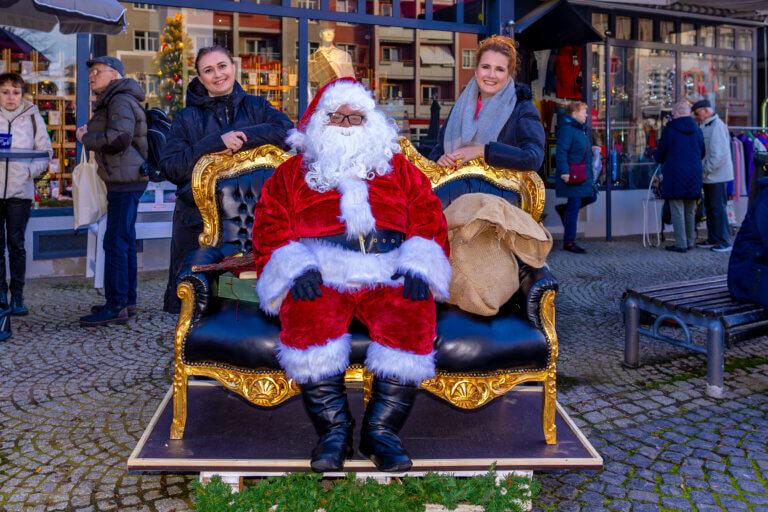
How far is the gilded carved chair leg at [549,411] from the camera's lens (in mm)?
3152

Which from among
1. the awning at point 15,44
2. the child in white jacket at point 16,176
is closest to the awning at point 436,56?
the awning at point 15,44

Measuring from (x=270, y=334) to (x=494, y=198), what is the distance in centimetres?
129

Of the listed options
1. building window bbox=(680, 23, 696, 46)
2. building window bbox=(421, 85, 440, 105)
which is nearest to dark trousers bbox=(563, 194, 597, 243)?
building window bbox=(421, 85, 440, 105)

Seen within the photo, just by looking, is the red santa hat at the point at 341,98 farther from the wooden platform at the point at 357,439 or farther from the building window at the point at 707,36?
the building window at the point at 707,36

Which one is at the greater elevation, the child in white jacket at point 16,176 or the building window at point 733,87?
the building window at point 733,87

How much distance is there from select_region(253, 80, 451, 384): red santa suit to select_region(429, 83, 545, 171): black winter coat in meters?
0.75

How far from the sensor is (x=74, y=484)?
317cm

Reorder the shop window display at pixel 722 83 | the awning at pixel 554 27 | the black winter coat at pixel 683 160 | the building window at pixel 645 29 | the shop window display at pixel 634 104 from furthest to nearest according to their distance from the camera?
the shop window display at pixel 722 83 → the building window at pixel 645 29 → the shop window display at pixel 634 104 → the awning at pixel 554 27 → the black winter coat at pixel 683 160

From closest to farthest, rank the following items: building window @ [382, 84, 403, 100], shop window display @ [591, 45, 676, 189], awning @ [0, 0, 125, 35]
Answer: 1. awning @ [0, 0, 125, 35]
2. building window @ [382, 84, 403, 100]
3. shop window display @ [591, 45, 676, 189]

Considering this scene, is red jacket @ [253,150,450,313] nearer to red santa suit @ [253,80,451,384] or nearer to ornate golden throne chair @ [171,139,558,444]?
red santa suit @ [253,80,451,384]

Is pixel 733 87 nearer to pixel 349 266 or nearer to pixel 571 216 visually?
pixel 571 216

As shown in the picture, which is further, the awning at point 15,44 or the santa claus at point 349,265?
the awning at point 15,44

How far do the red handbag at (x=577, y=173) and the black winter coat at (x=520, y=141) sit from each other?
5641 mm

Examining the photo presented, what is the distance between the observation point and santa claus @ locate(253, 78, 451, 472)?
299 cm
